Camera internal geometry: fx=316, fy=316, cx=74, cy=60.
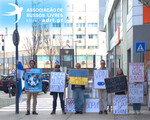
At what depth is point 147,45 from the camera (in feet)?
50.2

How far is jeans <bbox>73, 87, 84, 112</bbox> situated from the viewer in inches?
470

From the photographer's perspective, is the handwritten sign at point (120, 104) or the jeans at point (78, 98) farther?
the jeans at point (78, 98)

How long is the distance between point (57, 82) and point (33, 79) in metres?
0.93

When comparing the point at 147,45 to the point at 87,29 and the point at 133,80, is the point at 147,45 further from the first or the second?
the point at 87,29

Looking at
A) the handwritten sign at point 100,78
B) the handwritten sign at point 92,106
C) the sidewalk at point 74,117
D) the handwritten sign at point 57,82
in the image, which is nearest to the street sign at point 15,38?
the handwritten sign at point 57,82

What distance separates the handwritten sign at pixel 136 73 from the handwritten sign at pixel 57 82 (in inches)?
102

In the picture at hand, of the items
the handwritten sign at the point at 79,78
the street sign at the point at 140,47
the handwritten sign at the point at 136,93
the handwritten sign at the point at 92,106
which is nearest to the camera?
the handwritten sign at the point at 136,93

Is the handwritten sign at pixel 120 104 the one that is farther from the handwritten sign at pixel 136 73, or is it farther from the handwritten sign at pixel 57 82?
the handwritten sign at pixel 57 82

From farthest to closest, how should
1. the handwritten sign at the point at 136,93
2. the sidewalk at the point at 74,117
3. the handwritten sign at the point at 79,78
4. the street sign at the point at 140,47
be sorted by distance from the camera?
1. the street sign at the point at 140,47
2. the handwritten sign at the point at 79,78
3. the handwritten sign at the point at 136,93
4. the sidewalk at the point at 74,117

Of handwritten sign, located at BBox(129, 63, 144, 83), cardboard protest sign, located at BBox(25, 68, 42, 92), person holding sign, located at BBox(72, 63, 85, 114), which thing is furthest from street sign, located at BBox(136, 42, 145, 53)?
cardboard protest sign, located at BBox(25, 68, 42, 92)

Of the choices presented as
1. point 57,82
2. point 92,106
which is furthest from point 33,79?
point 92,106

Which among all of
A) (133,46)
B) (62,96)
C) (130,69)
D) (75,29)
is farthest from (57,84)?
(75,29)

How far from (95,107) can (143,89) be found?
77.2 inches

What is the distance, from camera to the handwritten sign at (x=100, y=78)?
12.0 metres
